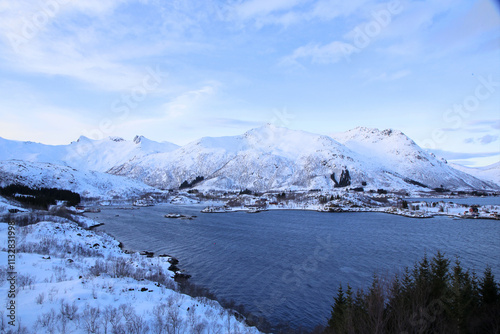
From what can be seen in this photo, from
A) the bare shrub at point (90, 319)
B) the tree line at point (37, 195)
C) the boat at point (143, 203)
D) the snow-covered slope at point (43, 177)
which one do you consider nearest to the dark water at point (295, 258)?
the bare shrub at point (90, 319)

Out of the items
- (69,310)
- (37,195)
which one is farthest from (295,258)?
(37,195)

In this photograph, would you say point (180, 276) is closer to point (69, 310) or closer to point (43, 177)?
point (69, 310)

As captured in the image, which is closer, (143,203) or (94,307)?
(94,307)

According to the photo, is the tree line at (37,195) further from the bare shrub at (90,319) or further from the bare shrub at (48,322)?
the bare shrub at (48,322)

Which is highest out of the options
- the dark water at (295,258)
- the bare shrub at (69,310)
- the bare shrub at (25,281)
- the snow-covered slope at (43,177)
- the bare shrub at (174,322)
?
the snow-covered slope at (43,177)

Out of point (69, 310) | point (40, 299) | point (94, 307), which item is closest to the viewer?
point (69, 310)

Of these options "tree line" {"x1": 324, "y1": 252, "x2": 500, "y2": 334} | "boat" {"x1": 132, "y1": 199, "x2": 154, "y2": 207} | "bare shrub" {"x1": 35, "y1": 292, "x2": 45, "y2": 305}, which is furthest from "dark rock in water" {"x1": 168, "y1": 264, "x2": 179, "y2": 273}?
"boat" {"x1": 132, "y1": 199, "x2": 154, "y2": 207}

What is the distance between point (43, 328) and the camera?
12227 mm

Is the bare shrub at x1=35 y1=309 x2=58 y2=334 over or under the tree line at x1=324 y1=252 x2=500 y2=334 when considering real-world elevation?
over

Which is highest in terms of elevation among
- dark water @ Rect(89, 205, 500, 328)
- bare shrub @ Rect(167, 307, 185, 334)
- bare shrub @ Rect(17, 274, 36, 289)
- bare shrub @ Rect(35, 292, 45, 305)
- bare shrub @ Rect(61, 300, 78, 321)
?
bare shrub @ Rect(35, 292, 45, 305)

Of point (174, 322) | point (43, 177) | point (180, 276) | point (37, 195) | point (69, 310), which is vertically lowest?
point (180, 276)

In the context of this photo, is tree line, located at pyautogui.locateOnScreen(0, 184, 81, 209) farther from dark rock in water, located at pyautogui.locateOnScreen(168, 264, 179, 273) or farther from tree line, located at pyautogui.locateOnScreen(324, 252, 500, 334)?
tree line, located at pyautogui.locateOnScreen(324, 252, 500, 334)

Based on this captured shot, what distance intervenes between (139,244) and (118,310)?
42.6 metres

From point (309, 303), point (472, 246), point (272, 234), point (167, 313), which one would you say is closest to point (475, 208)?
point (472, 246)
